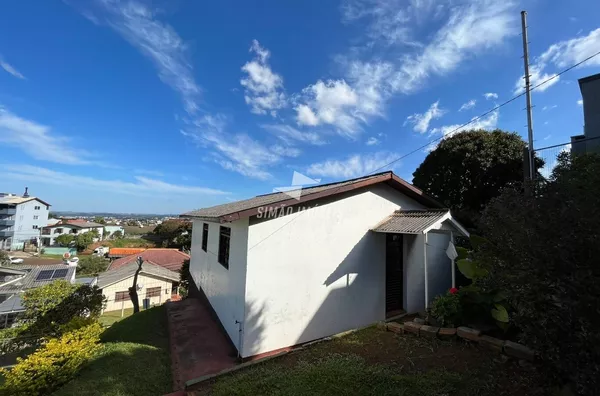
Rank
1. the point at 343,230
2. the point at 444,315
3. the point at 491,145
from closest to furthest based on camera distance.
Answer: the point at 444,315 < the point at 343,230 < the point at 491,145

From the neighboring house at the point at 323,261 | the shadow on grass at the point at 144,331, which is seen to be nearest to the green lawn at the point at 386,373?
the neighboring house at the point at 323,261

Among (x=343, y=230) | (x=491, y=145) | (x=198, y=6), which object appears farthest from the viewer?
(x=491, y=145)

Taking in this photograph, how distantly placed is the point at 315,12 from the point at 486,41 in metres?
5.61

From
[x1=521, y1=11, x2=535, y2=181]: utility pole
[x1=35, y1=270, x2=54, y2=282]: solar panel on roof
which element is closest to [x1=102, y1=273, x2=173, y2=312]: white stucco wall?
[x1=35, y1=270, x2=54, y2=282]: solar panel on roof

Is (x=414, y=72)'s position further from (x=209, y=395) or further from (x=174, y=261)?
(x=174, y=261)

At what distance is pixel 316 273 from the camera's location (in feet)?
23.7

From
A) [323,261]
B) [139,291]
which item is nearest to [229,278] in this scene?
[323,261]

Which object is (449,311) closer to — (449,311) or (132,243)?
(449,311)

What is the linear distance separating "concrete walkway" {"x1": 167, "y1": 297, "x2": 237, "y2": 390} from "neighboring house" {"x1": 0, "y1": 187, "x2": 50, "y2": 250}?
247ft

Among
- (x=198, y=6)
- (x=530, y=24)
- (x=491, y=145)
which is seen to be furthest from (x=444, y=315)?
(x=491, y=145)

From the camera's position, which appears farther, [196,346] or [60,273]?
[60,273]

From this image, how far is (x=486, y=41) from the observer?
8422 mm

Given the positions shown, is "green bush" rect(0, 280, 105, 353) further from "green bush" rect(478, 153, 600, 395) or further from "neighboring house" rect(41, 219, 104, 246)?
"neighboring house" rect(41, 219, 104, 246)

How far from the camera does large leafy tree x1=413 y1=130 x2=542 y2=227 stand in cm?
1612
